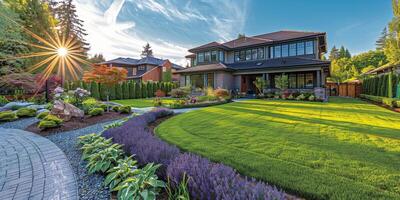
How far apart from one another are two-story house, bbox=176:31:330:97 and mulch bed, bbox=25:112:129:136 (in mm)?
13596

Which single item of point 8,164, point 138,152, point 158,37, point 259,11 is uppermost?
point 259,11

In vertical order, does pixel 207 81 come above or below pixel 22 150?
above

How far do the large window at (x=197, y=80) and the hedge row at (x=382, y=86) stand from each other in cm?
1752

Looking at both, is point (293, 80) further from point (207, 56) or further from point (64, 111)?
point (64, 111)

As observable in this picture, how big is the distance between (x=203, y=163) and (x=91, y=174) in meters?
2.37

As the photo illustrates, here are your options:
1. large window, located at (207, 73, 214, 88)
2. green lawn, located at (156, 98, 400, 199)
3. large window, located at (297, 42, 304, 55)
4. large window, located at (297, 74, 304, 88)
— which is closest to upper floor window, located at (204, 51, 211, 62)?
large window, located at (207, 73, 214, 88)

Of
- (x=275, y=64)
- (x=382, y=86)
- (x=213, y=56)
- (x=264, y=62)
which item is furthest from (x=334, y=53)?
(x=213, y=56)

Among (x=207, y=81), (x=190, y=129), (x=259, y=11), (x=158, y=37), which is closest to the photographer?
(x=190, y=129)

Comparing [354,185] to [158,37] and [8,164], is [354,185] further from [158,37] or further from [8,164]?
[158,37]

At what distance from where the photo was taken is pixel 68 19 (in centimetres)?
3459

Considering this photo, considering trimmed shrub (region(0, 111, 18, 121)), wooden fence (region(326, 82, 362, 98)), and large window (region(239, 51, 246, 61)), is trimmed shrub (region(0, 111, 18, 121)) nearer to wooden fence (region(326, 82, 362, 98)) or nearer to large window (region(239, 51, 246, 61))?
large window (region(239, 51, 246, 61))

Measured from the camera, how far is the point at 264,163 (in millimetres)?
3482

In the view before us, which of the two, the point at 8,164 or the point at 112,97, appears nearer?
the point at 8,164

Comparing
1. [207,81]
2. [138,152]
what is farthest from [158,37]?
[138,152]
